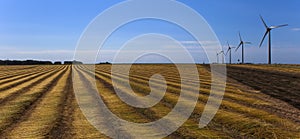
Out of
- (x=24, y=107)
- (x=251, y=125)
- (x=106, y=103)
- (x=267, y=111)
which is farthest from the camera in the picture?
(x=106, y=103)

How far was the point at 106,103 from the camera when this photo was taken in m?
14.7

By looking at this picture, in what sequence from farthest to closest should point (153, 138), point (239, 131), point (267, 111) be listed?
point (267, 111), point (239, 131), point (153, 138)

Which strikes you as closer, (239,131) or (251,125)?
(239,131)

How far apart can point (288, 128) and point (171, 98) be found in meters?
7.14

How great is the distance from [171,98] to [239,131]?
7.09 m

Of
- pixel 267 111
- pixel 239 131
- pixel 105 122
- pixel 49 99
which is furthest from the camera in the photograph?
pixel 49 99

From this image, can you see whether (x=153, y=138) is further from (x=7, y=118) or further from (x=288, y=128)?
(x=7, y=118)

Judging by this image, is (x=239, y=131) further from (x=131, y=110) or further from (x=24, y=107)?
(x=24, y=107)

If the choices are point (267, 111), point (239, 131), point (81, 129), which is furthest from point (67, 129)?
point (267, 111)

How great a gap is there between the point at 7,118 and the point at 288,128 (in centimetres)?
847

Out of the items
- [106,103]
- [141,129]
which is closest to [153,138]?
[141,129]

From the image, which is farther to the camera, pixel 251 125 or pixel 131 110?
pixel 131 110

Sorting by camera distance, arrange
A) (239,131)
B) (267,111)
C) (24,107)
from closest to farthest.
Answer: (239,131) → (267,111) → (24,107)

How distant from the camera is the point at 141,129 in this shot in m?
9.52
